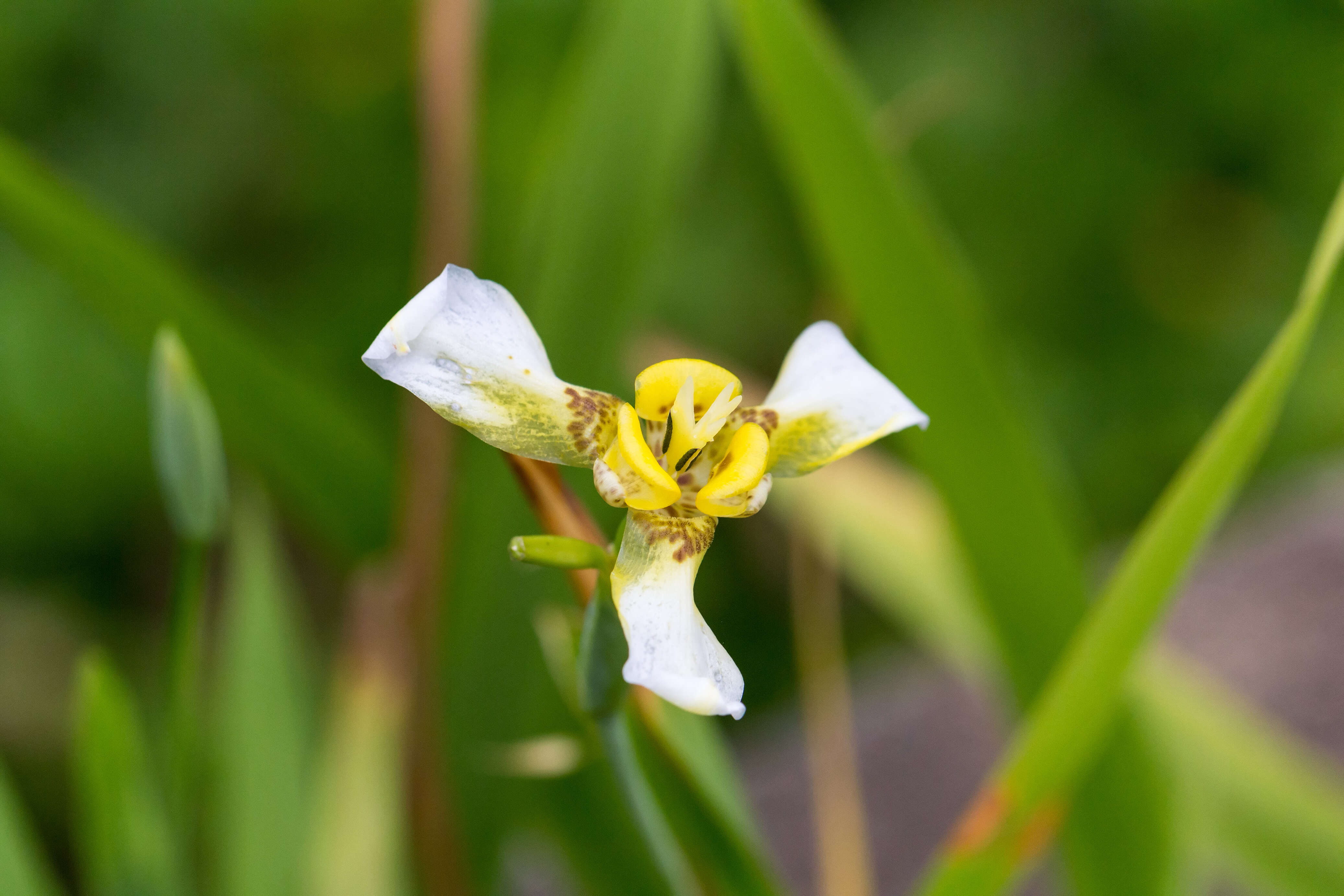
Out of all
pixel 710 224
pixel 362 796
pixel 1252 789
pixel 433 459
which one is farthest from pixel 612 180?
pixel 710 224

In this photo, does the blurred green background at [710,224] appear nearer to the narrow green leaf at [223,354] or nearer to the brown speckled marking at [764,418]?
the narrow green leaf at [223,354]

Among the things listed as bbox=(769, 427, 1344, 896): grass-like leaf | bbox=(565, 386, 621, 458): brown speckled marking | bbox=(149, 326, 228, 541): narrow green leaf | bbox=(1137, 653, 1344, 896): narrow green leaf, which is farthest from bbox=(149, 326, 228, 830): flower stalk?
bbox=(1137, 653, 1344, 896): narrow green leaf

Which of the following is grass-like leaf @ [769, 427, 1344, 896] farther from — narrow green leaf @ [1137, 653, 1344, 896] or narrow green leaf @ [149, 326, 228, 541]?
narrow green leaf @ [149, 326, 228, 541]

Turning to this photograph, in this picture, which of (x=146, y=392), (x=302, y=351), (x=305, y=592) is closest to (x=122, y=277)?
(x=146, y=392)

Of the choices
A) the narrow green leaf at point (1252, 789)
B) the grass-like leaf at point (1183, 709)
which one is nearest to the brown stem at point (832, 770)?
the grass-like leaf at point (1183, 709)

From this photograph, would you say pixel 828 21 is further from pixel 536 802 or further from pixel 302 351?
pixel 536 802

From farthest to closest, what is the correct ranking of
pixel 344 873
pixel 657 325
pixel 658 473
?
pixel 657 325 < pixel 344 873 < pixel 658 473
